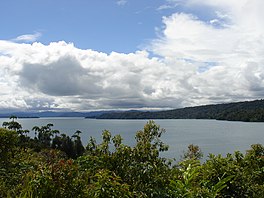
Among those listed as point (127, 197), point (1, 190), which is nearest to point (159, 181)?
point (127, 197)

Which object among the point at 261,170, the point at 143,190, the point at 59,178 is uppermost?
the point at 59,178

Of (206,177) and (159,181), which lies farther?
(206,177)

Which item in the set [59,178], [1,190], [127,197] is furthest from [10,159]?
[127,197]

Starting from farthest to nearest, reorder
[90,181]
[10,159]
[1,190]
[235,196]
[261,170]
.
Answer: [261,170]
[10,159]
[235,196]
[1,190]
[90,181]

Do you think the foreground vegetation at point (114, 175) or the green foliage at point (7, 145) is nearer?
the foreground vegetation at point (114, 175)

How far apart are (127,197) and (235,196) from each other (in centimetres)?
296

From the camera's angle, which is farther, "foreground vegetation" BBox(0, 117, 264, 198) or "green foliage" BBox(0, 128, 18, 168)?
"green foliage" BBox(0, 128, 18, 168)

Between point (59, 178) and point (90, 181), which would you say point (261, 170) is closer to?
point (90, 181)

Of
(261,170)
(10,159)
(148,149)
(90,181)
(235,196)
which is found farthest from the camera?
(261,170)

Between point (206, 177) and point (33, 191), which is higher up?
point (33, 191)

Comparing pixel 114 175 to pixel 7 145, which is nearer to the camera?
pixel 114 175

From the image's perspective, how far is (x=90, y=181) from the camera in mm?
4617

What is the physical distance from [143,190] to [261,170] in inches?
241

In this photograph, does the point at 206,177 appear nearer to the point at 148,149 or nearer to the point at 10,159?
the point at 148,149
